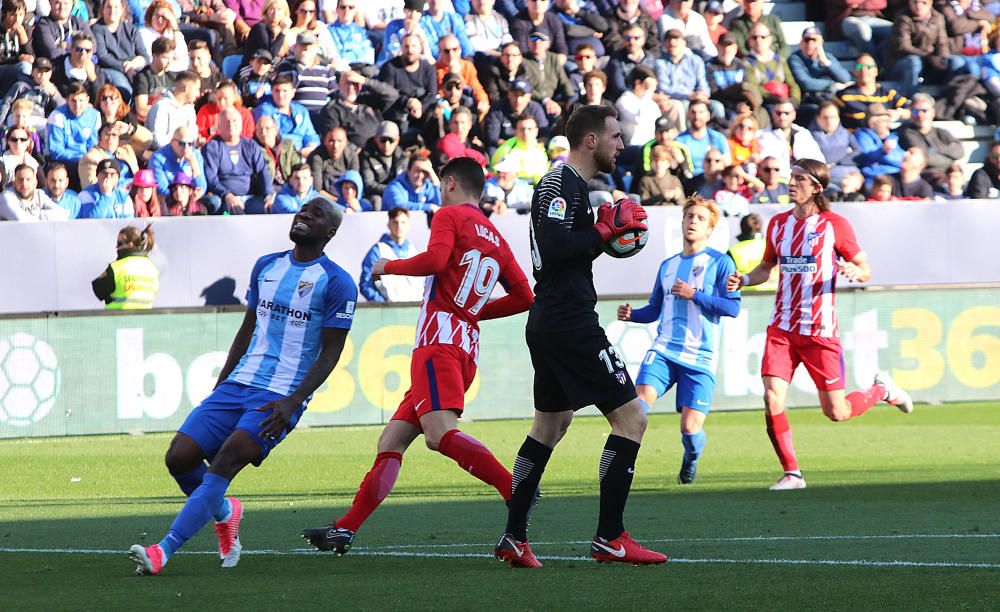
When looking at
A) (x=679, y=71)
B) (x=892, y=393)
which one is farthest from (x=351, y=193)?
(x=892, y=393)

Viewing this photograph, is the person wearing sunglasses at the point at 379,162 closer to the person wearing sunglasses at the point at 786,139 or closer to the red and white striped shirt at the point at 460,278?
the person wearing sunglasses at the point at 786,139

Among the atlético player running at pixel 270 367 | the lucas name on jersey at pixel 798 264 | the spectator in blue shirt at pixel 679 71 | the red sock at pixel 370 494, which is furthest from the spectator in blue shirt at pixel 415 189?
the atlético player running at pixel 270 367

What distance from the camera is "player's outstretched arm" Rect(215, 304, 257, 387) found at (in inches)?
291

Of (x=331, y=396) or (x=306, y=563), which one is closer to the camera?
(x=306, y=563)

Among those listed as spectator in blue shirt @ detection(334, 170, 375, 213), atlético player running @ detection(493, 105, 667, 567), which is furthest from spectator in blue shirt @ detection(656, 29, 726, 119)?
atlético player running @ detection(493, 105, 667, 567)

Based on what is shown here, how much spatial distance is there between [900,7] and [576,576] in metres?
20.0

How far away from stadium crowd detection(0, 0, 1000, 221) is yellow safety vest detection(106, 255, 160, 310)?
41.2 inches

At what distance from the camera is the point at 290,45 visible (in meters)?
19.8

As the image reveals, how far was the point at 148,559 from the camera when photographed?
662 cm

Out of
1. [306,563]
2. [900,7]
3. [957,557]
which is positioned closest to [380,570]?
[306,563]

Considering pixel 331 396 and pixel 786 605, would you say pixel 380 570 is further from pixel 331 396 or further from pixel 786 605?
pixel 331 396

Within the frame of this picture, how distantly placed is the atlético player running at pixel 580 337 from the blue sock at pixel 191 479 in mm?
1463

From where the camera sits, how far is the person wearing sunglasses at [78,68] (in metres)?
18.5

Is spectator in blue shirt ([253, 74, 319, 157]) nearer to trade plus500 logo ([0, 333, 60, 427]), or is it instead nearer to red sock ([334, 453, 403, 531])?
trade plus500 logo ([0, 333, 60, 427])
